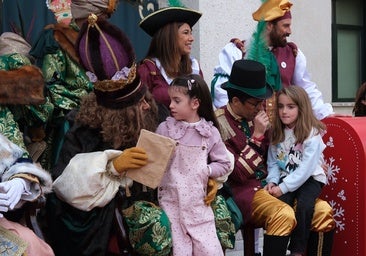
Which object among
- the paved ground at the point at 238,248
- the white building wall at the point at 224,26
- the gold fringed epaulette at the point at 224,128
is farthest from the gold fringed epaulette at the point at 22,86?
the white building wall at the point at 224,26

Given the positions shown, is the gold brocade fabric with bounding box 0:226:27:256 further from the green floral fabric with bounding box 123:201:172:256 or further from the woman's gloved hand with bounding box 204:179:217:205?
the woman's gloved hand with bounding box 204:179:217:205

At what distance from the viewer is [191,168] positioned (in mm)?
3934

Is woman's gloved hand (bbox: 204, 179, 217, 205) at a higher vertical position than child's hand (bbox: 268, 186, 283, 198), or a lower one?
higher

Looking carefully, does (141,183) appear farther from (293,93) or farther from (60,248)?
(293,93)

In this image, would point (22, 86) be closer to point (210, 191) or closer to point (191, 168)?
point (191, 168)

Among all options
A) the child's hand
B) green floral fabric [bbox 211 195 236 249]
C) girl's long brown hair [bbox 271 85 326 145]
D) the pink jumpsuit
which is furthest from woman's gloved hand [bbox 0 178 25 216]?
girl's long brown hair [bbox 271 85 326 145]

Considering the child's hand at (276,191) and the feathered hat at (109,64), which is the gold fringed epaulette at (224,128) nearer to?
the child's hand at (276,191)

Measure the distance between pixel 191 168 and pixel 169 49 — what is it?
3.48 feet

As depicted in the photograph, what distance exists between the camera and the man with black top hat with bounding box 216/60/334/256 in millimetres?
4332

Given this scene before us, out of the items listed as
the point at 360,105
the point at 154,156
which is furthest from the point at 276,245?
the point at 360,105

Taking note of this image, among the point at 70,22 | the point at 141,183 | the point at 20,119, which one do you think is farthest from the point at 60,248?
the point at 70,22

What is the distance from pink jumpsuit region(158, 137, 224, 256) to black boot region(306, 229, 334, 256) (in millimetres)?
994

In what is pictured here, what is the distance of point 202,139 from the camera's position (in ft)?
13.2

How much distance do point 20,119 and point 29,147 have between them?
23 centimetres
